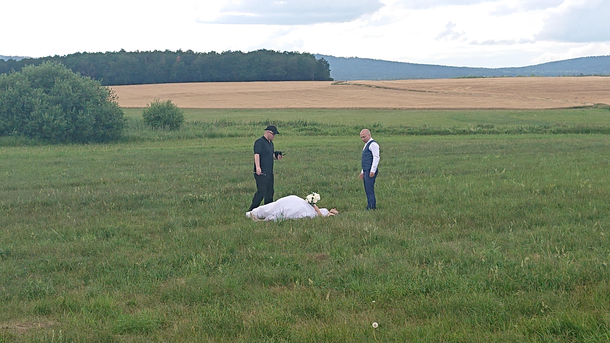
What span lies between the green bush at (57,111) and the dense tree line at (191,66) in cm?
8090

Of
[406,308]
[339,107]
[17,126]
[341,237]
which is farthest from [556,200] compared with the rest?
[339,107]

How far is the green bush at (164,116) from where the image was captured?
161 feet

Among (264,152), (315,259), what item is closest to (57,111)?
(264,152)

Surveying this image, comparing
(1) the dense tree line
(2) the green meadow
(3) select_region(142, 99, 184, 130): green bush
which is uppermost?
(1) the dense tree line

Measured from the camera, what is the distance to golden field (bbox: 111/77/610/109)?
239 feet

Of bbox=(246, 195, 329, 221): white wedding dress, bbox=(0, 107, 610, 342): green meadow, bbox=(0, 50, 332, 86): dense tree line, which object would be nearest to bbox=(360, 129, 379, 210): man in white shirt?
bbox=(0, 107, 610, 342): green meadow

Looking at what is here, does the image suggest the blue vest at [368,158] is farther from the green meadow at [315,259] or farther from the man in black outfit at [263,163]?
the man in black outfit at [263,163]

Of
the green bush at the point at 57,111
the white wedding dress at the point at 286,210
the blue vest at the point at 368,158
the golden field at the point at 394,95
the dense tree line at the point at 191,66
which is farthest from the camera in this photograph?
the dense tree line at the point at 191,66

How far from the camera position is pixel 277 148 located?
33.9m

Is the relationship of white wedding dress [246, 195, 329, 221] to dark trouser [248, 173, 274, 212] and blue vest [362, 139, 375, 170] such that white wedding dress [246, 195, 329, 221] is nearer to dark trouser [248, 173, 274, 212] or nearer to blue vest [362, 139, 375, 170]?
dark trouser [248, 173, 274, 212]

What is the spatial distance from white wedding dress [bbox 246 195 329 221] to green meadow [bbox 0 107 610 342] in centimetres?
44

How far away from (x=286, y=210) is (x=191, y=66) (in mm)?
121176

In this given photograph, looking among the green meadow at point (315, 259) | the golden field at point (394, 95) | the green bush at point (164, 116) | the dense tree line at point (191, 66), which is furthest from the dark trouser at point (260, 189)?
the dense tree line at point (191, 66)

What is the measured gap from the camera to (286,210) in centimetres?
1253
